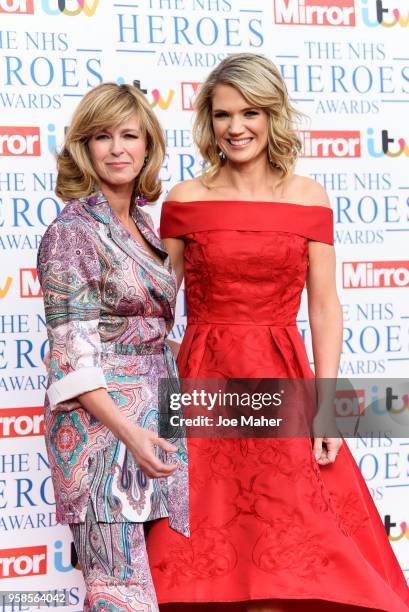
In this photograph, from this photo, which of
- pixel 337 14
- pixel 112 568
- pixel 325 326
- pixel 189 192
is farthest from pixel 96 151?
pixel 337 14

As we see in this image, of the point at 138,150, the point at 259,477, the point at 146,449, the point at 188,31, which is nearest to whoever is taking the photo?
the point at 146,449

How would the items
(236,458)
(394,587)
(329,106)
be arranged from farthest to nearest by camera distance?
(329,106)
(394,587)
(236,458)

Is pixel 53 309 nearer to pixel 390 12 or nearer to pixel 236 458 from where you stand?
pixel 236 458

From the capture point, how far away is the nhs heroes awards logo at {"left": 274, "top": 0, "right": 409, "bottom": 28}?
344 centimetres

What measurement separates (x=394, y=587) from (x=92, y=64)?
6.29ft

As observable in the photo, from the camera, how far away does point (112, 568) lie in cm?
192

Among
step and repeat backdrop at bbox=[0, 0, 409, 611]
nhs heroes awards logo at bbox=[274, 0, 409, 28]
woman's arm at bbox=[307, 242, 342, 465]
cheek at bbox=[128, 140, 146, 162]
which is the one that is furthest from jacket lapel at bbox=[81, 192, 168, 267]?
nhs heroes awards logo at bbox=[274, 0, 409, 28]

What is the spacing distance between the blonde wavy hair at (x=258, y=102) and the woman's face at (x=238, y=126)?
2cm

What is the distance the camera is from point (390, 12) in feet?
11.7

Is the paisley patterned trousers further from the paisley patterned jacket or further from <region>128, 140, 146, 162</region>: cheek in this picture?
<region>128, 140, 146, 162</region>: cheek

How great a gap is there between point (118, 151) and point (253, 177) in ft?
1.47

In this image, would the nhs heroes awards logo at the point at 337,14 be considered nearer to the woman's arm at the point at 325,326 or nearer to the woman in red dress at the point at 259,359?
the woman in red dress at the point at 259,359

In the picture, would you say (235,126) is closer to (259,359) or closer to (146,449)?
(259,359)

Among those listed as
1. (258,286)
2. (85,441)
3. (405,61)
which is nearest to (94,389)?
(85,441)
